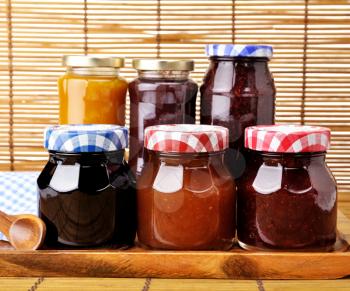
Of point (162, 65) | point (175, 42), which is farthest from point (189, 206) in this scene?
point (175, 42)

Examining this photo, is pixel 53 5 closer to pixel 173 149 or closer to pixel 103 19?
pixel 103 19

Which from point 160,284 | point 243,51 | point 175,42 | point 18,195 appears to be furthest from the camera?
point 175,42

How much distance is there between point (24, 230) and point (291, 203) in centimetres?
38

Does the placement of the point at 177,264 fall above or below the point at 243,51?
below

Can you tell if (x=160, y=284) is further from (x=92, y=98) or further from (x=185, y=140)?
(x=92, y=98)

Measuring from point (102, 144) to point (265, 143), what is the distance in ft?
0.74

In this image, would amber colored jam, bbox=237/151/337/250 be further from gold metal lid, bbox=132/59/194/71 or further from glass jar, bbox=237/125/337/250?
gold metal lid, bbox=132/59/194/71

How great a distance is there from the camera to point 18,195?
1.16m

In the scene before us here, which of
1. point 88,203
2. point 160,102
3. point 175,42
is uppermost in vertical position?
point 175,42

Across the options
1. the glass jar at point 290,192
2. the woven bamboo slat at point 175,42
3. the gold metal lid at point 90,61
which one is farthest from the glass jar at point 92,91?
the woven bamboo slat at point 175,42

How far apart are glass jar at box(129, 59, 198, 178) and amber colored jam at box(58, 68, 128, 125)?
0.10ft

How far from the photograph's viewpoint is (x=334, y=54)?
1.51 m

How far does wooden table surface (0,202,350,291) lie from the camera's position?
841 millimetres

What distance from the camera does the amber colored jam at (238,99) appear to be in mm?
985
